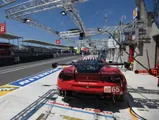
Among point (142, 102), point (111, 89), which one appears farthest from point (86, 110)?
point (142, 102)

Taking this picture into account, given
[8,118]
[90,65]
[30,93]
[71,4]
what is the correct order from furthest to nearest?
[71,4] → [30,93] → [90,65] → [8,118]

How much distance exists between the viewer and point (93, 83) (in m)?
3.35

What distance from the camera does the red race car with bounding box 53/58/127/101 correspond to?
3260 mm

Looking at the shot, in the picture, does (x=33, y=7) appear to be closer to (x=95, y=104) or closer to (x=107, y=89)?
(x=95, y=104)

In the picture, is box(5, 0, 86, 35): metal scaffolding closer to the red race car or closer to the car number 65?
the red race car

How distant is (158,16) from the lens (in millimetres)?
3365

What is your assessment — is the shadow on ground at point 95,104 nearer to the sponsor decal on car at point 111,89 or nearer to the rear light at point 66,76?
the sponsor decal on car at point 111,89

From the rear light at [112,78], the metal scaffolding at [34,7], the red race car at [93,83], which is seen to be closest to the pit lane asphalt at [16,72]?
the red race car at [93,83]

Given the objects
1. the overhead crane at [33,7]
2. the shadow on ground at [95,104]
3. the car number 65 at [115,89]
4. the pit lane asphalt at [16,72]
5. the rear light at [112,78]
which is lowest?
the shadow on ground at [95,104]

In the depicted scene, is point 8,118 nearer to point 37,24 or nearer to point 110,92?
point 110,92

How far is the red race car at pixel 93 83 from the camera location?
3.26 metres

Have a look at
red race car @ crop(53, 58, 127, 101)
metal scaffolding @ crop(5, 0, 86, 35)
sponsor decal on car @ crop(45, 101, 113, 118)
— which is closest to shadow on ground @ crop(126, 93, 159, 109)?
red race car @ crop(53, 58, 127, 101)

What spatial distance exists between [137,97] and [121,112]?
1410 mm

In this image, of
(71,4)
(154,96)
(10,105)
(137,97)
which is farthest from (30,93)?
(71,4)
